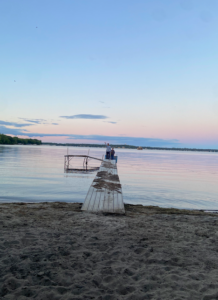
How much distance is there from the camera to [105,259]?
4.51m

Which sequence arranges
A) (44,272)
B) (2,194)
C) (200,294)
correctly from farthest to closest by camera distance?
1. (2,194)
2. (44,272)
3. (200,294)

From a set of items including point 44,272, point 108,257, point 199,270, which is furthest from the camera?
point 108,257

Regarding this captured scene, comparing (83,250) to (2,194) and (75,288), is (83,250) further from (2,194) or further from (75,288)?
(2,194)

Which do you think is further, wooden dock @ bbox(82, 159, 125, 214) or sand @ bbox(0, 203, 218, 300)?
wooden dock @ bbox(82, 159, 125, 214)

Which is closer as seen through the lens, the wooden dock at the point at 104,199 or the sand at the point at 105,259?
the sand at the point at 105,259

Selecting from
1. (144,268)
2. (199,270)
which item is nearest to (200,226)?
(199,270)

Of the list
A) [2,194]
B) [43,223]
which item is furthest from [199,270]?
[2,194]

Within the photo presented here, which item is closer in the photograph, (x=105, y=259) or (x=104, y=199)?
(x=105, y=259)

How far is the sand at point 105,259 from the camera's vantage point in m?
3.49

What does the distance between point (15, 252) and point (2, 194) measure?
29.8 ft

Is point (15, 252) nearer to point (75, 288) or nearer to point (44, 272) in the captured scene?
point (44, 272)

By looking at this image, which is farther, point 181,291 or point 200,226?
point 200,226

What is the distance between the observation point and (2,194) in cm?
1277

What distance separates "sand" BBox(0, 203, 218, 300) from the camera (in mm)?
3488
